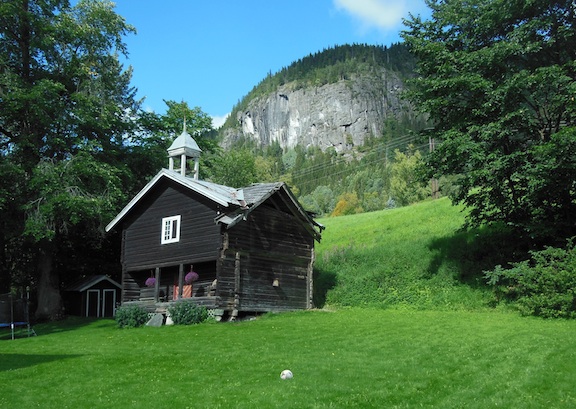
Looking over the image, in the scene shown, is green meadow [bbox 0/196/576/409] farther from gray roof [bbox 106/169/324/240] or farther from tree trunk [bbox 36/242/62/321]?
gray roof [bbox 106/169/324/240]

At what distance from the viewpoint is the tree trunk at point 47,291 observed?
41500 millimetres

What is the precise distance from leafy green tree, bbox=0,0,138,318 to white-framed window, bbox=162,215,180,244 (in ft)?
13.3

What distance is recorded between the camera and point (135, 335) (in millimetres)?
29234

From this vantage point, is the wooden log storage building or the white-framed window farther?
the white-framed window

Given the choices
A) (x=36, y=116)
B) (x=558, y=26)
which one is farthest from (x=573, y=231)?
(x=36, y=116)

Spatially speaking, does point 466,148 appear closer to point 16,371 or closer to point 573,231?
point 573,231

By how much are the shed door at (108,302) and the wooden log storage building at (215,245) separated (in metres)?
7.53

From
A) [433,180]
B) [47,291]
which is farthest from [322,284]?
[433,180]

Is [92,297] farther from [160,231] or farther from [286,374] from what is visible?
[286,374]

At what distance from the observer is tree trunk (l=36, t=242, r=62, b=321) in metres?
41.5

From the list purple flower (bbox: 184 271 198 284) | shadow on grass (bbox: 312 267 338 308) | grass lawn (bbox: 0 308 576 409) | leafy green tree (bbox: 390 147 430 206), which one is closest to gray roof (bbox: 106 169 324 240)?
purple flower (bbox: 184 271 198 284)

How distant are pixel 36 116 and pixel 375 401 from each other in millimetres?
30704

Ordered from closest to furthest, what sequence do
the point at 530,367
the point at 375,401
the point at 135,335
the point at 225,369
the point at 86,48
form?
the point at 375,401 < the point at 530,367 < the point at 225,369 < the point at 135,335 < the point at 86,48

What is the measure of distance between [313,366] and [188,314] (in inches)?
598
